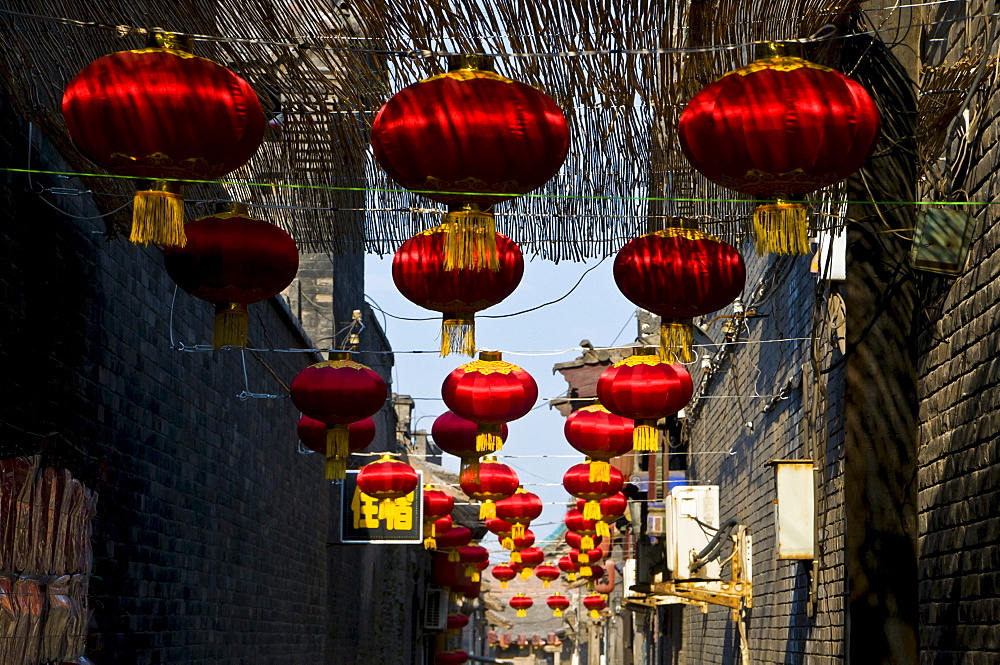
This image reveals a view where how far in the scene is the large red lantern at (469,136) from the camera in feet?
16.8

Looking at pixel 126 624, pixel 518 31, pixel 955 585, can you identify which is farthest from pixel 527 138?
pixel 126 624

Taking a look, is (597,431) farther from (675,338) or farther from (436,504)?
(436,504)

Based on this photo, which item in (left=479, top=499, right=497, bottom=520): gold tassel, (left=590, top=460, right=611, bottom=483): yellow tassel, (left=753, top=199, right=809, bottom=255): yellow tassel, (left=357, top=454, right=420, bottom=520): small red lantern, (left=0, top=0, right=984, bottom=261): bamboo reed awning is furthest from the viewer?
(left=479, top=499, right=497, bottom=520): gold tassel

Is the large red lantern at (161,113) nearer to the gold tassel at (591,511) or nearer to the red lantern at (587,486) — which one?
the gold tassel at (591,511)

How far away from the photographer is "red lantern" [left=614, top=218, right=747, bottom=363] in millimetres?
7141

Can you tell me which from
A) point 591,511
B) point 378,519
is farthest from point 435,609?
point 591,511

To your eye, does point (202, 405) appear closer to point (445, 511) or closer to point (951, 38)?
point (951, 38)

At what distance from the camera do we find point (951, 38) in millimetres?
7078

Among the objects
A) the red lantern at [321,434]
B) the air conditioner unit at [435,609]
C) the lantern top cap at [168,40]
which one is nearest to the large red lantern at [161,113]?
the lantern top cap at [168,40]

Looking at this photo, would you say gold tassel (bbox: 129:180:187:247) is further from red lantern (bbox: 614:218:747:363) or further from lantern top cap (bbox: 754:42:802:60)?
red lantern (bbox: 614:218:747:363)

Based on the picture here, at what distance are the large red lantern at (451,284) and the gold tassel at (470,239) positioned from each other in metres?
1.54

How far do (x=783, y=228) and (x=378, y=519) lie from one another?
11877mm

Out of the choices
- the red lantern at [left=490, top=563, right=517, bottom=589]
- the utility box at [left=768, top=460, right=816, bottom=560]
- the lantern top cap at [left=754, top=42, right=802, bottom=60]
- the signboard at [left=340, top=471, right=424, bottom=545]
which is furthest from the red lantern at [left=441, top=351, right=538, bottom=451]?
the red lantern at [left=490, top=563, right=517, bottom=589]

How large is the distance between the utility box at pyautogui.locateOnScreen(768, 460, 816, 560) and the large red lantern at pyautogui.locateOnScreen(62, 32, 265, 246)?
590 cm
